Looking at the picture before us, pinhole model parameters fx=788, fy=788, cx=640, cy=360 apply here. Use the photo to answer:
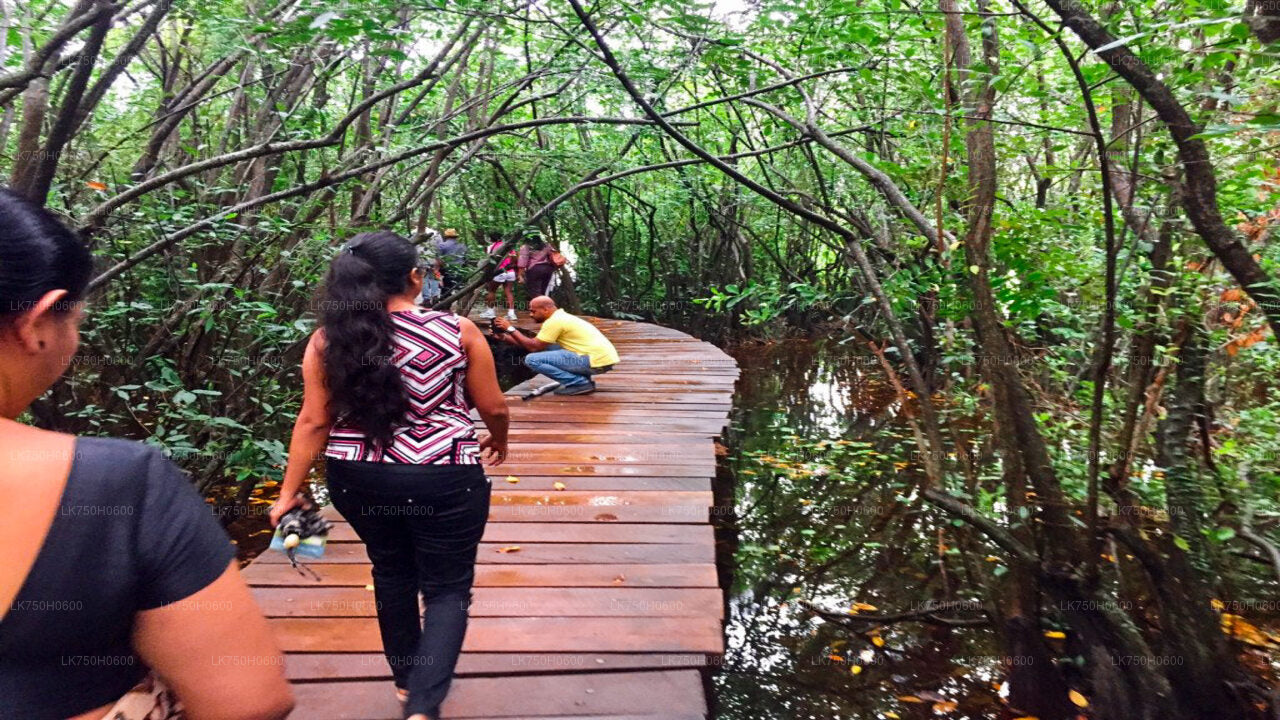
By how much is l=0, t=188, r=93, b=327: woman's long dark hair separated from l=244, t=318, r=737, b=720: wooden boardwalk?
172 cm

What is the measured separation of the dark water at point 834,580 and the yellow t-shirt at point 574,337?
1498 mm

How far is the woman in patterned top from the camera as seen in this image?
1.93 meters

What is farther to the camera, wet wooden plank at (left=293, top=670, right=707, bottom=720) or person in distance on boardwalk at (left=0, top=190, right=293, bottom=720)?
wet wooden plank at (left=293, top=670, right=707, bottom=720)

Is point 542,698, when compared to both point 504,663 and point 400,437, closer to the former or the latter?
point 504,663

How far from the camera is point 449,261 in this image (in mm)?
8664

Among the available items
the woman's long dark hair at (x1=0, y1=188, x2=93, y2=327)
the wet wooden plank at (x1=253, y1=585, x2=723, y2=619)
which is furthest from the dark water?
the woman's long dark hair at (x1=0, y1=188, x2=93, y2=327)

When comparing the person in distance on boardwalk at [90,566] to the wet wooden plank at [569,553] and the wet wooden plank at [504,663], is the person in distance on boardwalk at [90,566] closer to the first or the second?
the wet wooden plank at [504,663]

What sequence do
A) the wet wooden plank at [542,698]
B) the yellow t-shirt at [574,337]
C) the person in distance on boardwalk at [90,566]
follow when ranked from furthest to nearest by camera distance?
1. the yellow t-shirt at [574,337]
2. the wet wooden plank at [542,698]
3. the person in distance on boardwalk at [90,566]

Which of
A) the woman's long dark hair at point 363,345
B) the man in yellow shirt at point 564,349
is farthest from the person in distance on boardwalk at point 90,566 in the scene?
the man in yellow shirt at point 564,349

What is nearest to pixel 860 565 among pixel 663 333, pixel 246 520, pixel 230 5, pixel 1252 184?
pixel 1252 184

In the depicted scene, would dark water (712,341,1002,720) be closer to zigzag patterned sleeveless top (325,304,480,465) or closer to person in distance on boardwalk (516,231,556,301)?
zigzag patterned sleeveless top (325,304,480,465)

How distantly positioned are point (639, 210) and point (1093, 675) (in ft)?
38.4

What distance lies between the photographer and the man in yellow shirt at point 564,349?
6363mm

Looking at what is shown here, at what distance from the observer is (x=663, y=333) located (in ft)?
35.7
